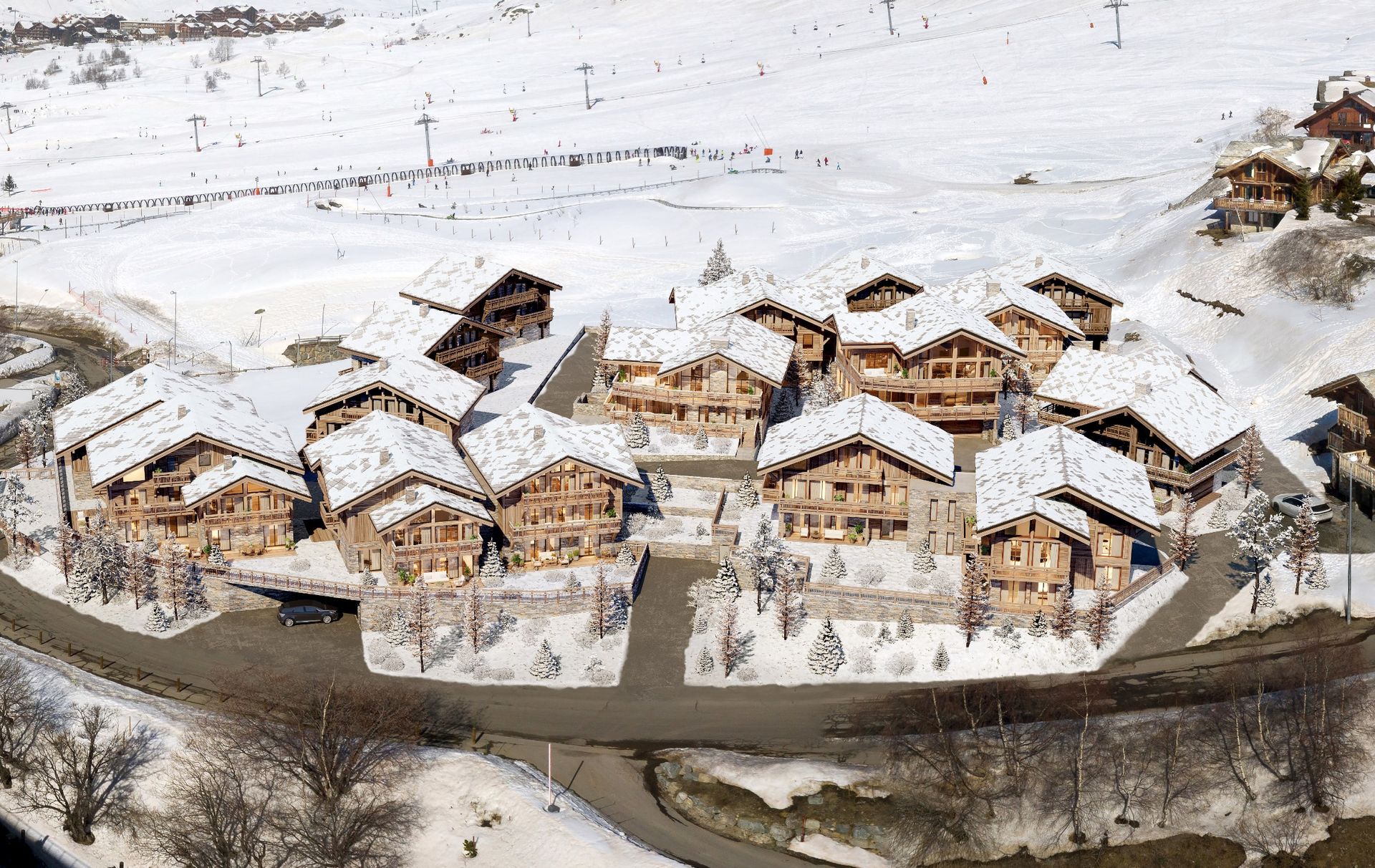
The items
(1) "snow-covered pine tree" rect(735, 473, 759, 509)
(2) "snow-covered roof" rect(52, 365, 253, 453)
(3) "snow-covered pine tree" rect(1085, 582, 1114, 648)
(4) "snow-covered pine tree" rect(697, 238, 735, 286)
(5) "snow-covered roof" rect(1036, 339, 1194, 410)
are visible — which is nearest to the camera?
(3) "snow-covered pine tree" rect(1085, 582, 1114, 648)

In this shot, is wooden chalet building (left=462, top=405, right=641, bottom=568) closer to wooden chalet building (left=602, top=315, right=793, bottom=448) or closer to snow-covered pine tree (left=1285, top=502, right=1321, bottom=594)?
wooden chalet building (left=602, top=315, right=793, bottom=448)

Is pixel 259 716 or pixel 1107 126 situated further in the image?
pixel 1107 126

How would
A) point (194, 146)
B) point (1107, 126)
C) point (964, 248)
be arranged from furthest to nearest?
point (194, 146), point (1107, 126), point (964, 248)

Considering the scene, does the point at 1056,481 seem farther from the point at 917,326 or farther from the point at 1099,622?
the point at 917,326

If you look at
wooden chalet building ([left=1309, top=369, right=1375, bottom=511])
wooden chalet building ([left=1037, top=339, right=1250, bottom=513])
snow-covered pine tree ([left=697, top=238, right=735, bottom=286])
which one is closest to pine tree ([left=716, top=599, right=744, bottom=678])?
wooden chalet building ([left=1037, top=339, right=1250, bottom=513])

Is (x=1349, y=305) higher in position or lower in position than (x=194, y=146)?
lower

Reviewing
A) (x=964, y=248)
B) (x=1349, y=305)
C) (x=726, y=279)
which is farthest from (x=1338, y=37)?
(x=726, y=279)

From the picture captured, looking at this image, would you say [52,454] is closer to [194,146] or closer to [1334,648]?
[1334,648]
